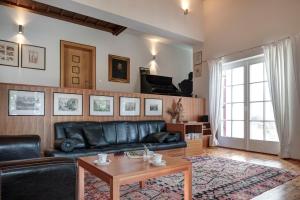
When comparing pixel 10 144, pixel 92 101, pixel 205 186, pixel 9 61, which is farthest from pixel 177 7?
pixel 10 144

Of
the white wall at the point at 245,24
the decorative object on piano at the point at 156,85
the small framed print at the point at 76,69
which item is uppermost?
the white wall at the point at 245,24

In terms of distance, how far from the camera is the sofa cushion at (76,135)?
3490 mm

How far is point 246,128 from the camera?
5223mm

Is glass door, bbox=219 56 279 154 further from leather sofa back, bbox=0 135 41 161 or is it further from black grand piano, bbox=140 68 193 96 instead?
leather sofa back, bbox=0 135 41 161

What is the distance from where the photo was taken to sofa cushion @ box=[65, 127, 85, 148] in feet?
11.4

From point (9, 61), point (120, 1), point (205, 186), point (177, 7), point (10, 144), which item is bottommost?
point (205, 186)

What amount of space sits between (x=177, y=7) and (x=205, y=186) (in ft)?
14.6

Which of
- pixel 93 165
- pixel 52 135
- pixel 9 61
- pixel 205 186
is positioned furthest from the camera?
pixel 9 61

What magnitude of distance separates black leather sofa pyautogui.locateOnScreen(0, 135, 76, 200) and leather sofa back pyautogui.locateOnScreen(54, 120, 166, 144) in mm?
2296

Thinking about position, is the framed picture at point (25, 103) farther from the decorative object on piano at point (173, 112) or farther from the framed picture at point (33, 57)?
the decorative object on piano at point (173, 112)

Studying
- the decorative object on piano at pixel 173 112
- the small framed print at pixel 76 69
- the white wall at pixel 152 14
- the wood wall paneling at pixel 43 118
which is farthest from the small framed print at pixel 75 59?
the decorative object on piano at pixel 173 112

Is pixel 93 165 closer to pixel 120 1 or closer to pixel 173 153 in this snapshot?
pixel 173 153

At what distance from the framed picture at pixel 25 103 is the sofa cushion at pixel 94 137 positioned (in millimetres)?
813

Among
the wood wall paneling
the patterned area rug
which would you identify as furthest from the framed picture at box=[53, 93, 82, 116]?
the patterned area rug
